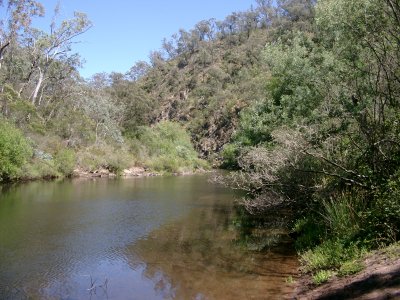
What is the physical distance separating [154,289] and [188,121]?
91316mm

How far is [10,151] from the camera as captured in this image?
106 feet

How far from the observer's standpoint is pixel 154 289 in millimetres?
10234

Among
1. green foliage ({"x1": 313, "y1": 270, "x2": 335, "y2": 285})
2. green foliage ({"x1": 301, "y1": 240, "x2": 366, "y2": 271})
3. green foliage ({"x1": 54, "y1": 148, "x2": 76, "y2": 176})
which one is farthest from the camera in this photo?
green foliage ({"x1": 54, "y1": 148, "x2": 76, "y2": 176})

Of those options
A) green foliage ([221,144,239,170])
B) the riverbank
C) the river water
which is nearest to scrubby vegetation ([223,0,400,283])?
the riverbank

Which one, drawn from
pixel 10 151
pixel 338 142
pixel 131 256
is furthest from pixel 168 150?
pixel 338 142

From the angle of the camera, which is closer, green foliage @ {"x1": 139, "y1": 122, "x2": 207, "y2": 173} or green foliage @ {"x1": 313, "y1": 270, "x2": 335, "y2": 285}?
green foliage @ {"x1": 313, "y1": 270, "x2": 335, "y2": 285}

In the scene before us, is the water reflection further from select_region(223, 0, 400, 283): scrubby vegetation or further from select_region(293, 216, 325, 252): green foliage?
select_region(223, 0, 400, 283): scrubby vegetation

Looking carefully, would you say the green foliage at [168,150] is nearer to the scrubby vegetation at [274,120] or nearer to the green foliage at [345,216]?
the scrubby vegetation at [274,120]

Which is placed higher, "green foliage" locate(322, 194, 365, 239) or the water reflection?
"green foliage" locate(322, 194, 365, 239)

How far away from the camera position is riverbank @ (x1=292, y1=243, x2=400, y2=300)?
6855 millimetres

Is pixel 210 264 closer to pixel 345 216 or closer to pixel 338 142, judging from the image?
pixel 345 216

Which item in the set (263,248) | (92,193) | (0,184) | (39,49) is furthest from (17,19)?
(263,248)

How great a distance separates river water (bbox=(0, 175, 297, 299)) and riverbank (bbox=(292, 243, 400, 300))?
2.99 ft

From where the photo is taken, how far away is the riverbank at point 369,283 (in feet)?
22.5
